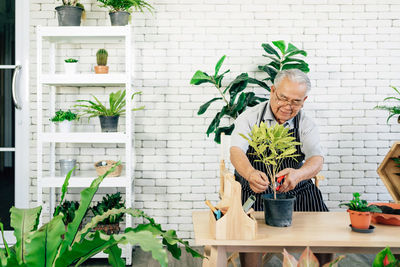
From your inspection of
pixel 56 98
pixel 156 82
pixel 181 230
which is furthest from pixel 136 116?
pixel 181 230

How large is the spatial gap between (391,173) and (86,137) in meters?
2.72

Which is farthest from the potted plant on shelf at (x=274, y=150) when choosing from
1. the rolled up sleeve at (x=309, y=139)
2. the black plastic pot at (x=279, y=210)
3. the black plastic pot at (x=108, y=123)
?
the black plastic pot at (x=108, y=123)

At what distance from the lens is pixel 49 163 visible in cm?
358

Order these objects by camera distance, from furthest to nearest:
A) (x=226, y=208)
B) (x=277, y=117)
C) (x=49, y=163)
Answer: (x=49, y=163) < (x=277, y=117) < (x=226, y=208)

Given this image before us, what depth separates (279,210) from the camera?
1755 millimetres

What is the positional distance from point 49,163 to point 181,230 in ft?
4.67

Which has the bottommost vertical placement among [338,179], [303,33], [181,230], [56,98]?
[181,230]

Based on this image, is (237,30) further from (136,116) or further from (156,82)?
(136,116)

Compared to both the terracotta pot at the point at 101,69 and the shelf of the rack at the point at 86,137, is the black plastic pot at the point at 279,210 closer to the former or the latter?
the shelf of the rack at the point at 86,137

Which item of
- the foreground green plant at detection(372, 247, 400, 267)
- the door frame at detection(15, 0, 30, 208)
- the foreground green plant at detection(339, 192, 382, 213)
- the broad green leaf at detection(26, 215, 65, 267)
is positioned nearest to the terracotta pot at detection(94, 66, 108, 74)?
the door frame at detection(15, 0, 30, 208)

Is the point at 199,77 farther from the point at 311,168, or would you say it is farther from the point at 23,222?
the point at 23,222

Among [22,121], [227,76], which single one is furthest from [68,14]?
[227,76]

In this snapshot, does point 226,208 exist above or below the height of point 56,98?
below

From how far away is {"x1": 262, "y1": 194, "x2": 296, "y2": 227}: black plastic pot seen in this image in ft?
5.70
